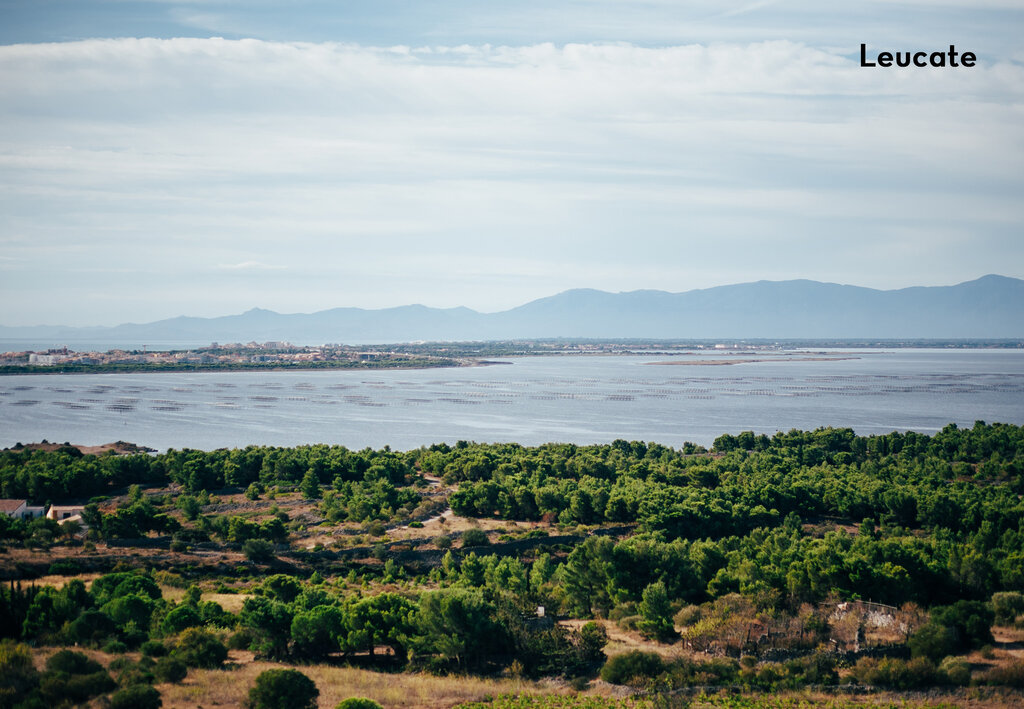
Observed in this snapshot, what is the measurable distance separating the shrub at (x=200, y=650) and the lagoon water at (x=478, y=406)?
1661 inches

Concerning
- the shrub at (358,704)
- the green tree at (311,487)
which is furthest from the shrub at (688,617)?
the green tree at (311,487)

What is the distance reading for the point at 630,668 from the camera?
16.1 m

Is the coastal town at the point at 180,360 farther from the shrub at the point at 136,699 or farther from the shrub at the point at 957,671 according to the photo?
the shrub at the point at 957,671

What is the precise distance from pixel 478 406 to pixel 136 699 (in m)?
74.0

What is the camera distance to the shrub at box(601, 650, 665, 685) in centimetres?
1603

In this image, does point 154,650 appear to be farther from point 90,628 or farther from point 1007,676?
point 1007,676

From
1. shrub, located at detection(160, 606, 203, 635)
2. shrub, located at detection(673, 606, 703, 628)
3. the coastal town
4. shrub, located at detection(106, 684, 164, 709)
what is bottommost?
shrub, located at detection(673, 606, 703, 628)

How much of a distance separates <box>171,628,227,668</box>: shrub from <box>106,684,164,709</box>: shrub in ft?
8.73

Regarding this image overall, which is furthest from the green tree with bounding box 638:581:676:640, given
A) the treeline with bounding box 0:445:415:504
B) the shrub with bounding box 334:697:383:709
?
the treeline with bounding box 0:445:415:504

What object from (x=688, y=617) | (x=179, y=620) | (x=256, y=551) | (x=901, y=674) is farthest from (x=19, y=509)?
(x=901, y=674)

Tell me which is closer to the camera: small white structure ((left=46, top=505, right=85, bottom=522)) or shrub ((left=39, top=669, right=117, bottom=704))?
shrub ((left=39, top=669, right=117, bottom=704))

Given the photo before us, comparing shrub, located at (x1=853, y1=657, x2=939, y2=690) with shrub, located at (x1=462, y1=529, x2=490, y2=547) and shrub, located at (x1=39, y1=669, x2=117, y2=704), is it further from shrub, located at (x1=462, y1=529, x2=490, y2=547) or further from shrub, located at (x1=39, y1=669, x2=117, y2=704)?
shrub, located at (x1=462, y1=529, x2=490, y2=547)

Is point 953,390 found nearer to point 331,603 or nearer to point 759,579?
point 759,579

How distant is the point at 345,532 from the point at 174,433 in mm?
40386
